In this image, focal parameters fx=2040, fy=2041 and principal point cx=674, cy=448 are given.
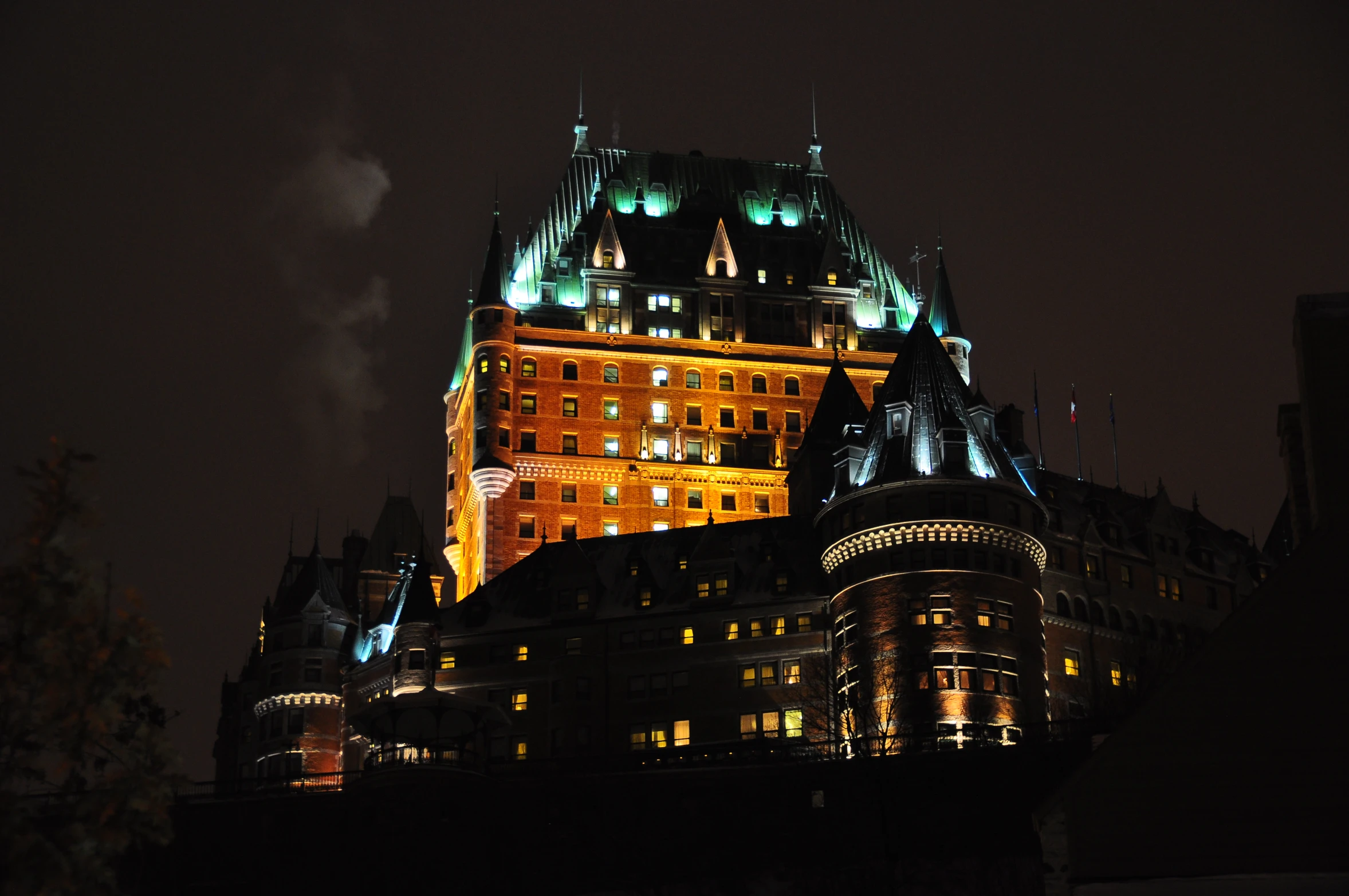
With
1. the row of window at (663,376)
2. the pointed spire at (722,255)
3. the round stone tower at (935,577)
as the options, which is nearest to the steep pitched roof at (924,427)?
the round stone tower at (935,577)

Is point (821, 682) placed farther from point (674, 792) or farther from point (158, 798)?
point (158, 798)

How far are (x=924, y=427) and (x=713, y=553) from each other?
12.9 metres

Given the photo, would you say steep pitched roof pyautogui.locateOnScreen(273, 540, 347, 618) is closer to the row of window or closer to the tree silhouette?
the row of window

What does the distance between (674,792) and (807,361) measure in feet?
213

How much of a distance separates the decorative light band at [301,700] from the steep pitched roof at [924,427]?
32.8 meters

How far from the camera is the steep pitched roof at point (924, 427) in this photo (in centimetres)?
9669

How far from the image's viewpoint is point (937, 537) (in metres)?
94.8

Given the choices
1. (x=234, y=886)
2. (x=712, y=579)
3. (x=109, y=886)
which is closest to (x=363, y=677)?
(x=712, y=579)

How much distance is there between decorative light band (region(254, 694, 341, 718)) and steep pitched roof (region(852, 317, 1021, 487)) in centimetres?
3277

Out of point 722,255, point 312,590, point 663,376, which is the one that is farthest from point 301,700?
point 722,255

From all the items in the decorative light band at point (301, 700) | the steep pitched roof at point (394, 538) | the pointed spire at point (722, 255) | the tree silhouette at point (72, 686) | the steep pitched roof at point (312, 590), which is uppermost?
the pointed spire at point (722, 255)

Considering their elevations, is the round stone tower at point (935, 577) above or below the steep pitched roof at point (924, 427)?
below

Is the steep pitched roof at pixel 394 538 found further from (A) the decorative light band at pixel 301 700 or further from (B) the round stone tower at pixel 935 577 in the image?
(B) the round stone tower at pixel 935 577

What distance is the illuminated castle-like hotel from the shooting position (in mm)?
93750
